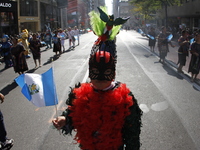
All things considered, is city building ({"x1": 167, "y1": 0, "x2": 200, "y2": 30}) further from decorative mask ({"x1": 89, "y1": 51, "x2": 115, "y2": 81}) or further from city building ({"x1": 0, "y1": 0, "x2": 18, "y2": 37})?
decorative mask ({"x1": 89, "y1": 51, "x2": 115, "y2": 81})

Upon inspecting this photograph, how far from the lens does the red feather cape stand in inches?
85.4

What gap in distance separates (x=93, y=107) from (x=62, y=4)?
1922 inches

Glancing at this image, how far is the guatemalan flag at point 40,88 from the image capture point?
2.44 metres

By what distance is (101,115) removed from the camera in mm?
2197

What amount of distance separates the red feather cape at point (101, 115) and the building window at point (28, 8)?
1295 inches

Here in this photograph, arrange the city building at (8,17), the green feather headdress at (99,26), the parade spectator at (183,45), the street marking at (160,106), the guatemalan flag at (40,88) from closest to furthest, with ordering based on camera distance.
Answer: the green feather headdress at (99,26)
the guatemalan flag at (40,88)
the street marking at (160,106)
the parade spectator at (183,45)
the city building at (8,17)

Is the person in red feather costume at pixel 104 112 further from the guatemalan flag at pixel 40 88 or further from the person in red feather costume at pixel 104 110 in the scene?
the guatemalan flag at pixel 40 88

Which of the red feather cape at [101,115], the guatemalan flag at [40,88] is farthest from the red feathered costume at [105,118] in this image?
the guatemalan flag at [40,88]

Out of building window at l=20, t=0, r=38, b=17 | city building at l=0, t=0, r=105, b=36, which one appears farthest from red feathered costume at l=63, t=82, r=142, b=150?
building window at l=20, t=0, r=38, b=17

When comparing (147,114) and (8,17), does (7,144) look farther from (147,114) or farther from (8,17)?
(8,17)

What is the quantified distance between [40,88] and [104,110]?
82 centimetres

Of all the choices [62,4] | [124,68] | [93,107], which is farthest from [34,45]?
[62,4]

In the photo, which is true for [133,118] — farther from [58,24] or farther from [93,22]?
[58,24]

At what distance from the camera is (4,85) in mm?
8383
